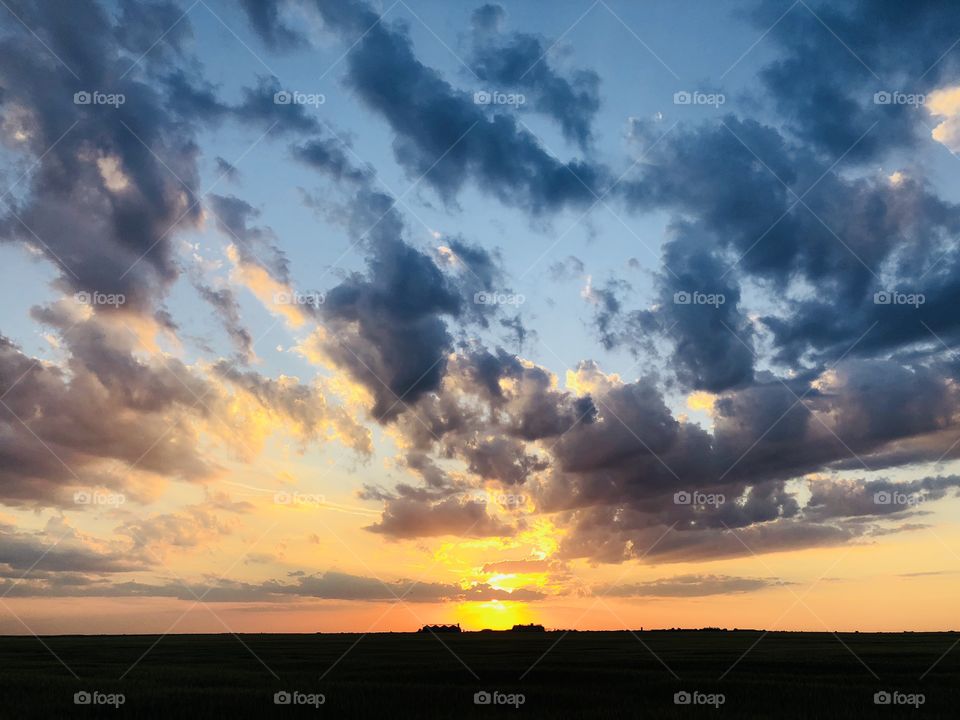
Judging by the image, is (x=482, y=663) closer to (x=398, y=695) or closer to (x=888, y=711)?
(x=398, y=695)

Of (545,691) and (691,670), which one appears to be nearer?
(545,691)

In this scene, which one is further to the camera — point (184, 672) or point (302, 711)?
point (184, 672)

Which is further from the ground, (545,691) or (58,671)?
(58,671)

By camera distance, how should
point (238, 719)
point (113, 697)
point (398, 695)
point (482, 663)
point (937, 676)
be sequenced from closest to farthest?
point (238, 719)
point (113, 697)
point (398, 695)
point (937, 676)
point (482, 663)

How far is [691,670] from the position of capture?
1666 inches

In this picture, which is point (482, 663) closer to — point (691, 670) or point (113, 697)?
point (691, 670)

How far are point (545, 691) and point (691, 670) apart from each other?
15.1 metres

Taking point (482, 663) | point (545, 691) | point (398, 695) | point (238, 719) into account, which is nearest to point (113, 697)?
point (238, 719)

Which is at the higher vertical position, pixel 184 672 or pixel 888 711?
pixel 184 672

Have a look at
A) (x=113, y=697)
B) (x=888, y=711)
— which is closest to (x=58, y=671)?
(x=113, y=697)

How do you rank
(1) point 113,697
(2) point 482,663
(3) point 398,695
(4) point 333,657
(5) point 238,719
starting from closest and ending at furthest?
(5) point 238,719
(1) point 113,697
(3) point 398,695
(2) point 482,663
(4) point 333,657

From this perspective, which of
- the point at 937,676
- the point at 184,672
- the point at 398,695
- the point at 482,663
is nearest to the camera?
the point at 398,695

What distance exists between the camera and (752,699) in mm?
29922

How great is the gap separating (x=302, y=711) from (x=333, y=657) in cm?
3190
